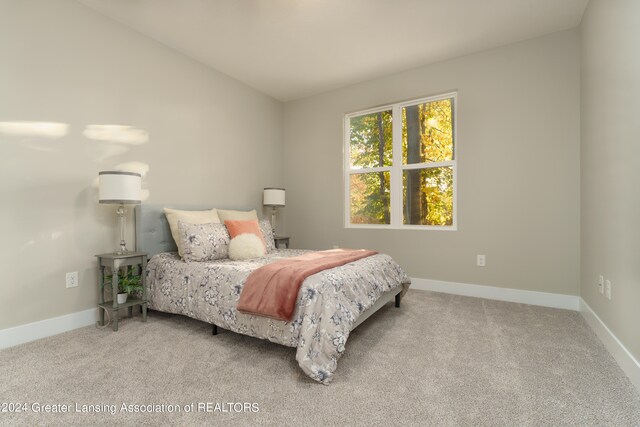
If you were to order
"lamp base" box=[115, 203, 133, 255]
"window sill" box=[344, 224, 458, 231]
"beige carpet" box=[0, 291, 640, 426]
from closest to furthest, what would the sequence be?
"beige carpet" box=[0, 291, 640, 426] → "lamp base" box=[115, 203, 133, 255] → "window sill" box=[344, 224, 458, 231]

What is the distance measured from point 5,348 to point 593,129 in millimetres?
4777

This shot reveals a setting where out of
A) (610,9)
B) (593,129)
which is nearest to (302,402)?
(593,129)

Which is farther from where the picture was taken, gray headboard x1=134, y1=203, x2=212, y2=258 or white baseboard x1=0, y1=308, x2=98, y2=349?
gray headboard x1=134, y1=203, x2=212, y2=258

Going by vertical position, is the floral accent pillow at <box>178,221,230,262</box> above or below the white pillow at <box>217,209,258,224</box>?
below

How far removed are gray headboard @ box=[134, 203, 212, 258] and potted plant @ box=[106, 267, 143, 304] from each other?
268 millimetres

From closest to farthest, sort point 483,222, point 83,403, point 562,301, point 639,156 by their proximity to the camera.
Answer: point 83,403
point 639,156
point 562,301
point 483,222

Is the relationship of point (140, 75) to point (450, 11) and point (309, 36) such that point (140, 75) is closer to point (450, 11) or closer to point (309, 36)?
point (309, 36)

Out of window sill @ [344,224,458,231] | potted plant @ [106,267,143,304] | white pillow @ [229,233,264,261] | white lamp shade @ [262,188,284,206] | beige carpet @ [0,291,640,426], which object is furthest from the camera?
white lamp shade @ [262,188,284,206]

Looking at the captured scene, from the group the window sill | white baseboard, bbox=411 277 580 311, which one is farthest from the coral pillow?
white baseboard, bbox=411 277 580 311

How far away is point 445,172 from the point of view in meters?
3.68

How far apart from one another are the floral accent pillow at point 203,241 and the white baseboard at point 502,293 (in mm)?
2353

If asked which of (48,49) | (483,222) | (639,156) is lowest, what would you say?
(483,222)

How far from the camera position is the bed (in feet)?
5.85

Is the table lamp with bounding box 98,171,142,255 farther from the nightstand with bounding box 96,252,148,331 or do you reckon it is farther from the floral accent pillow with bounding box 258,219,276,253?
the floral accent pillow with bounding box 258,219,276,253
